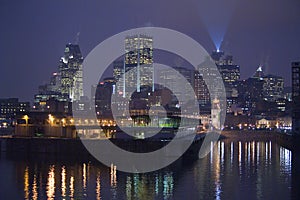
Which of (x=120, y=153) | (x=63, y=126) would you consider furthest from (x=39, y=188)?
(x=63, y=126)

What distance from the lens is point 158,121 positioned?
5934 cm

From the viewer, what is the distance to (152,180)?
31266 millimetres

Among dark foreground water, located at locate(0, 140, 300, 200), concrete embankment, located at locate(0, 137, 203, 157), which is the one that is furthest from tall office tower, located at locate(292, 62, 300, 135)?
dark foreground water, located at locate(0, 140, 300, 200)

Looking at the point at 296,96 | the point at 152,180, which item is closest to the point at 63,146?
the point at 152,180

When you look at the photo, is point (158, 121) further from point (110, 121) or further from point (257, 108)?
point (257, 108)

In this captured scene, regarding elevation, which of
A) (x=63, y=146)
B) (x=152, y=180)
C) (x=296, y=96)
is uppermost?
(x=296, y=96)

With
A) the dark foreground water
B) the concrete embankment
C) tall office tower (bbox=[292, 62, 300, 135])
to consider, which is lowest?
the dark foreground water

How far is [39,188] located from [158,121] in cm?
3149

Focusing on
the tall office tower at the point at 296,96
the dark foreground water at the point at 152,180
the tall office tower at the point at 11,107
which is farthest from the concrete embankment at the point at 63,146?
the tall office tower at the point at 11,107

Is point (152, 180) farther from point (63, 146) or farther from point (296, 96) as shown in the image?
point (296, 96)

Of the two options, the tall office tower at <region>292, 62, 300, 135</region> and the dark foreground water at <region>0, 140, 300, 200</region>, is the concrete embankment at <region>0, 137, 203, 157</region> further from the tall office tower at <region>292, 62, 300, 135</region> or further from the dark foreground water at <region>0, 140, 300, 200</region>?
the tall office tower at <region>292, 62, 300, 135</region>

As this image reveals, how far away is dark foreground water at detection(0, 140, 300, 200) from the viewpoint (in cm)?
2674

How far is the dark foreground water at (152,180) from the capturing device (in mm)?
26739

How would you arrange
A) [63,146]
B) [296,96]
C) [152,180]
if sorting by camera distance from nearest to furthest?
[152,180] → [63,146] → [296,96]
